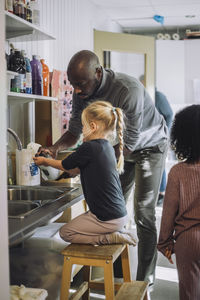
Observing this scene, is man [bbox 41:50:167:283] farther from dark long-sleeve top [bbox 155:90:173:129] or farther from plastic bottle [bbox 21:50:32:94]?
dark long-sleeve top [bbox 155:90:173:129]

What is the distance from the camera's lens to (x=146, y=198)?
2.43 meters

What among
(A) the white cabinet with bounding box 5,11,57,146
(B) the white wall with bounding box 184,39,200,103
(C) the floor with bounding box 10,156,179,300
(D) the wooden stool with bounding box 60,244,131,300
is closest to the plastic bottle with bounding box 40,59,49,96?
(A) the white cabinet with bounding box 5,11,57,146

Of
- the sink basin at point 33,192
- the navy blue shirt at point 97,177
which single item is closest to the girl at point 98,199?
the navy blue shirt at point 97,177

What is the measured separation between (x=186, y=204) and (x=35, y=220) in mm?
577

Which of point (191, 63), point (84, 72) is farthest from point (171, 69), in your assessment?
point (84, 72)

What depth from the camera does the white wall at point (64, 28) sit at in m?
3.07

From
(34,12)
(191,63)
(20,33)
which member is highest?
(191,63)

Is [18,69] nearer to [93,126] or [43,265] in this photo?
[93,126]

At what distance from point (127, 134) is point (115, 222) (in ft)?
1.88

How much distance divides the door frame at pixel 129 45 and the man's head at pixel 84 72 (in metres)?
2.39

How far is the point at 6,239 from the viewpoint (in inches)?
46.2

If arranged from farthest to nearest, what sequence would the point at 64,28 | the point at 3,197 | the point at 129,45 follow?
the point at 129,45 < the point at 64,28 < the point at 3,197

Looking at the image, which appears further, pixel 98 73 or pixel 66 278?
pixel 98 73

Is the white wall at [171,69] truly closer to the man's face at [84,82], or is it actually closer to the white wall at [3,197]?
the man's face at [84,82]
